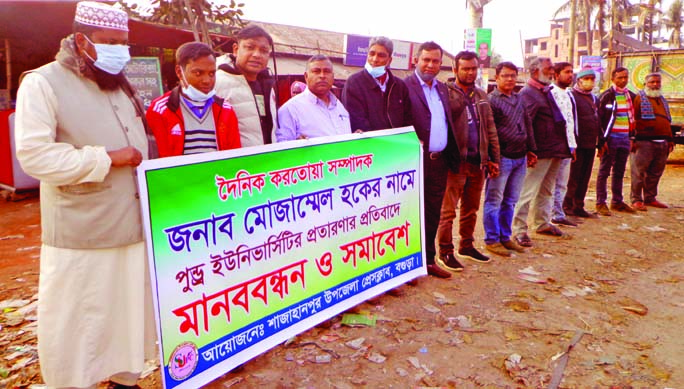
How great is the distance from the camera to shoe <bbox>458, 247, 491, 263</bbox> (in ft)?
16.8

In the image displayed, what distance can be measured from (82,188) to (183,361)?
97 cm

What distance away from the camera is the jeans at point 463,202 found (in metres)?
4.82

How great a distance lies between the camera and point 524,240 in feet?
19.0

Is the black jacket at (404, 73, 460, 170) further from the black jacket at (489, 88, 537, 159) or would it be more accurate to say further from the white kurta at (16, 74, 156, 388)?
the white kurta at (16, 74, 156, 388)

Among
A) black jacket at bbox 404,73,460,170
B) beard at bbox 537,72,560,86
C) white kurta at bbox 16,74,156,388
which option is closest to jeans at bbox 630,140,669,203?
beard at bbox 537,72,560,86

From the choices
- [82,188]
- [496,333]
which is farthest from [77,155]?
[496,333]

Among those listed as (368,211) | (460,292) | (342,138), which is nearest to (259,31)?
(342,138)

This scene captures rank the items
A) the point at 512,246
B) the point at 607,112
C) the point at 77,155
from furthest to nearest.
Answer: the point at 607,112 → the point at 512,246 → the point at 77,155

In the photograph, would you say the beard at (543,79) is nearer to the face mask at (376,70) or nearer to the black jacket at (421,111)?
the black jacket at (421,111)

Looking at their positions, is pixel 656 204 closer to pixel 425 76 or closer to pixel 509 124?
pixel 509 124

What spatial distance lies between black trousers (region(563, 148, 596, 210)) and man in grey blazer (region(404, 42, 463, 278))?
3.21 metres

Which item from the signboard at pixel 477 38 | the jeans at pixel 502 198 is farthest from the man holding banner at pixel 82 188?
the signboard at pixel 477 38

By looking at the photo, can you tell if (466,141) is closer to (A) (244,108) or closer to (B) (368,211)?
(B) (368,211)

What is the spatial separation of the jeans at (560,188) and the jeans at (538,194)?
24 cm
